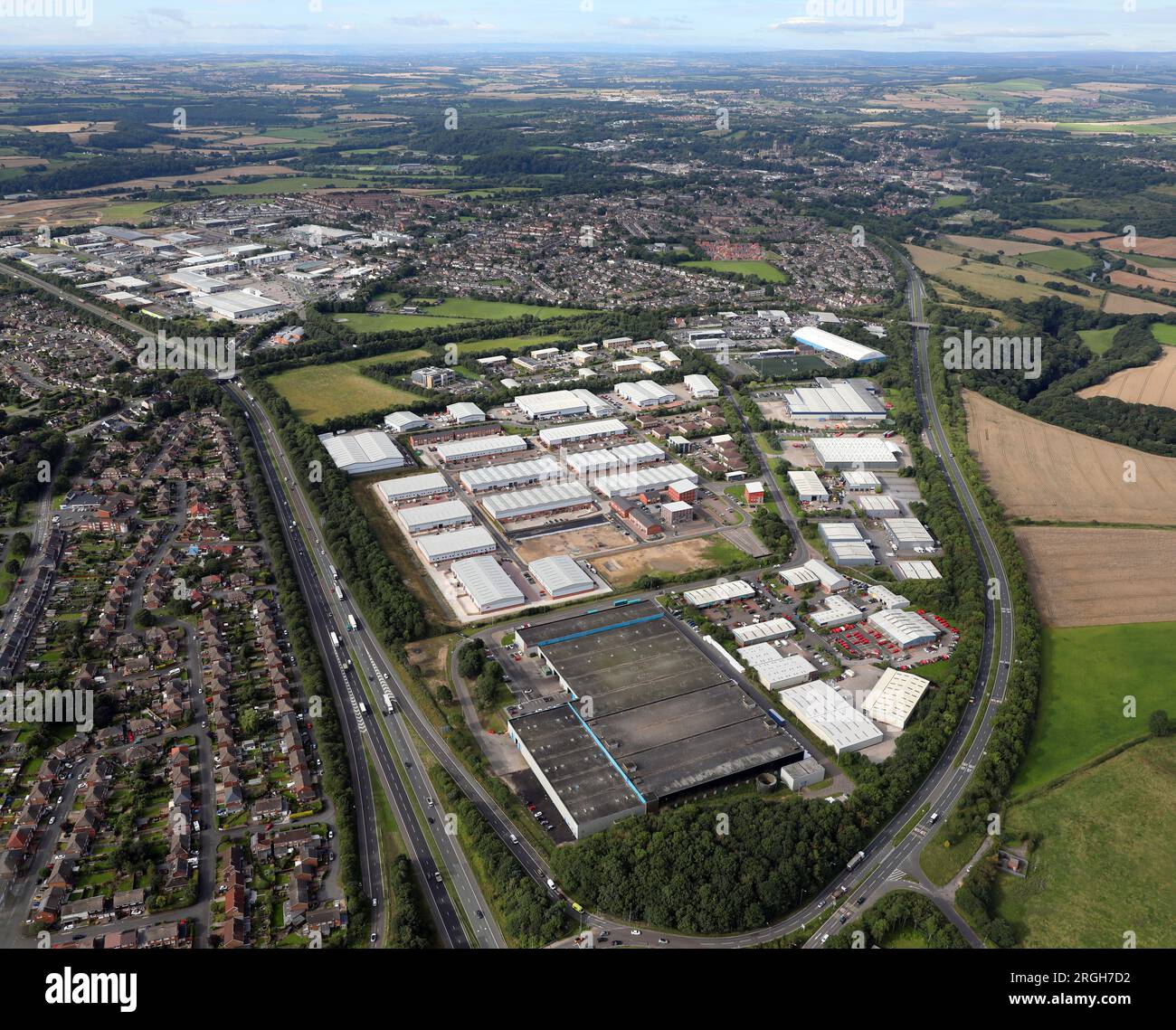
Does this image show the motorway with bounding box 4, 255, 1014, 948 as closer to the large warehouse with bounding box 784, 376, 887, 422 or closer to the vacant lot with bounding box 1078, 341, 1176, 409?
the large warehouse with bounding box 784, 376, 887, 422

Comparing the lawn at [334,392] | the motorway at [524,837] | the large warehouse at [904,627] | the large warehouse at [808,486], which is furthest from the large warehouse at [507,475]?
the large warehouse at [904,627]

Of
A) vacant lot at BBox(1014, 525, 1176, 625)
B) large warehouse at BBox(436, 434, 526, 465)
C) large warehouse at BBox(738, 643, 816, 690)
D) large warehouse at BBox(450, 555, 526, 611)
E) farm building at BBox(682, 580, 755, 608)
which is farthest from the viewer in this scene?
large warehouse at BBox(436, 434, 526, 465)

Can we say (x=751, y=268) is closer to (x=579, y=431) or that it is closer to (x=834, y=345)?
(x=834, y=345)

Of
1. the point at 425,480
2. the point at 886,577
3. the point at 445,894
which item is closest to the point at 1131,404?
the point at 886,577

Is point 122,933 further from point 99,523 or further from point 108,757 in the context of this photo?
point 99,523

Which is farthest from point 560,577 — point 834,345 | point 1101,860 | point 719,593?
point 834,345

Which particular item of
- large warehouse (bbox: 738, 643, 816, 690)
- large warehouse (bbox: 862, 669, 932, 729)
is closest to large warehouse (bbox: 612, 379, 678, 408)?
large warehouse (bbox: 738, 643, 816, 690)

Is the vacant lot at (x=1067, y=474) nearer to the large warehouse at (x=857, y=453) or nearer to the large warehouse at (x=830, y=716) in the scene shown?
the large warehouse at (x=857, y=453)
